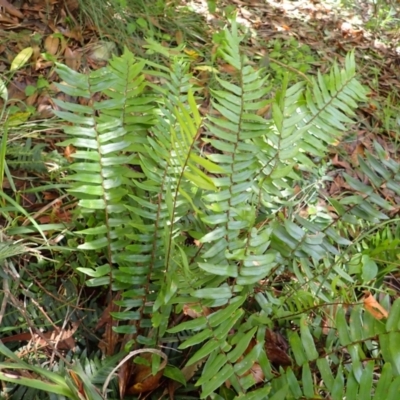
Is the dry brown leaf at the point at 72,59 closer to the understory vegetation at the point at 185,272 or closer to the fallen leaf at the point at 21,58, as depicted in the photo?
the fallen leaf at the point at 21,58

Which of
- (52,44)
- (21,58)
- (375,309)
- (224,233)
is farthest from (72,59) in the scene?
(375,309)

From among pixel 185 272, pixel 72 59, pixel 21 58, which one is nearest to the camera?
pixel 185 272

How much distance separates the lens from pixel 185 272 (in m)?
1.01

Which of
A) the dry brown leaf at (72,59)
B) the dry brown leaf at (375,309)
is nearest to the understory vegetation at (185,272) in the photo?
the dry brown leaf at (375,309)

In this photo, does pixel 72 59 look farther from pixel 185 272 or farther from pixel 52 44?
pixel 185 272

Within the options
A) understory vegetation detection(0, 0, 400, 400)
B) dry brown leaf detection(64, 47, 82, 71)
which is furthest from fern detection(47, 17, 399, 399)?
dry brown leaf detection(64, 47, 82, 71)

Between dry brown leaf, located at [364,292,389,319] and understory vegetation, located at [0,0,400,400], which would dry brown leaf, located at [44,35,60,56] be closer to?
understory vegetation, located at [0,0,400,400]

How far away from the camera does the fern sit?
40.3 inches

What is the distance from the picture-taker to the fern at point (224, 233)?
3.35 feet

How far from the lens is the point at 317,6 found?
Answer: 11.7ft

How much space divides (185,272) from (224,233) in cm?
15

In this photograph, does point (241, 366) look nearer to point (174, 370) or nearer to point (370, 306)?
point (174, 370)

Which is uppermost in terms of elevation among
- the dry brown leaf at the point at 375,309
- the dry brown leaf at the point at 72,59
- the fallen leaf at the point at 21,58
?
the dry brown leaf at the point at 375,309

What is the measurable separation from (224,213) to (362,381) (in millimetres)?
467
